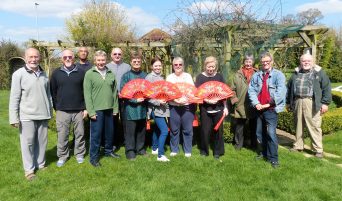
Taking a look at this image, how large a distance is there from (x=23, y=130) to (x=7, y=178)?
0.77 metres

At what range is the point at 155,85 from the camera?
5066 mm

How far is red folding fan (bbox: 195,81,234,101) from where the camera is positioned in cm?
513

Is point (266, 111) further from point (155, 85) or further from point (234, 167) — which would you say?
point (155, 85)

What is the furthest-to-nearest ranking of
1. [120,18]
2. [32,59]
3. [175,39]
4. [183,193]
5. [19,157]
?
[120,18], [175,39], [19,157], [32,59], [183,193]

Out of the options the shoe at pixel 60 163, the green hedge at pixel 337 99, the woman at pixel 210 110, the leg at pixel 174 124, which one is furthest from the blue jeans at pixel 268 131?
the green hedge at pixel 337 99

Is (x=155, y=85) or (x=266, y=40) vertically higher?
(x=266, y=40)

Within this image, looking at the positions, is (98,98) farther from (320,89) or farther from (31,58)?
(320,89)

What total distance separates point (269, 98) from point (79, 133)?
3090 mm

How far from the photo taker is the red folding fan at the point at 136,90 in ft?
16.6

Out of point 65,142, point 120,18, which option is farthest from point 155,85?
point 120,18

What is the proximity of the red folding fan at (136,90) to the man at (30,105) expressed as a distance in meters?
1.15

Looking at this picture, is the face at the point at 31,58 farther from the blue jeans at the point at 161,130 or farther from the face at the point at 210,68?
the face at the point at 210,68

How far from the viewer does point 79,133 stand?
5.17 m

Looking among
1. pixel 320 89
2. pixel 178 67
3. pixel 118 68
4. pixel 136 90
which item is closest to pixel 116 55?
pixel 118 68
